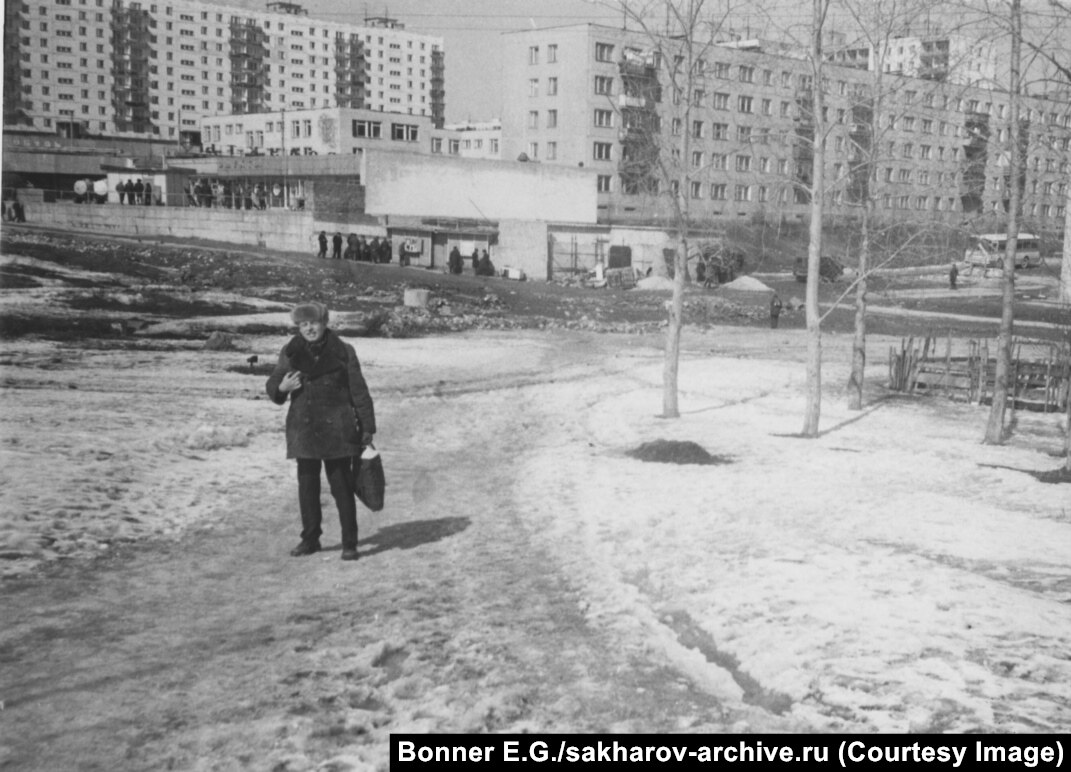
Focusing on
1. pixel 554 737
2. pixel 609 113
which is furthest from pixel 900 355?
pixel 609 113

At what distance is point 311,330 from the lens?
7211 millimetres

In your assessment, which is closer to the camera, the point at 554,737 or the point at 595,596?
the point at 554,737

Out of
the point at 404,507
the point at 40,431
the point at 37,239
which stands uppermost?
the point at 37,239

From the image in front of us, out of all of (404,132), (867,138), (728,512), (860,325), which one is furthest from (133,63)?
(404,132)

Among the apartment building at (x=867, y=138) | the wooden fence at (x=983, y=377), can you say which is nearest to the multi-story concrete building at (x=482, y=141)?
the apartment building at (x=867, y=138)

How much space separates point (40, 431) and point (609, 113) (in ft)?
195

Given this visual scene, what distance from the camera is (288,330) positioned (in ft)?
57.3

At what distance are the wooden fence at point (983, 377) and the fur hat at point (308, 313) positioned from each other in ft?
45.0

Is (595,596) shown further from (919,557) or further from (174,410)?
(174,410)

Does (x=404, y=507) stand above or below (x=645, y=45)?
below

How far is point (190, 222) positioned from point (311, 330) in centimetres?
1832

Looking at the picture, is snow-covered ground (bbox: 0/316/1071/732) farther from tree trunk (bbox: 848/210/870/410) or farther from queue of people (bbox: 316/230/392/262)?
queue of people (bbox: 316/230/392/262)

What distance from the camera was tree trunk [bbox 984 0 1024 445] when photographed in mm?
11656
